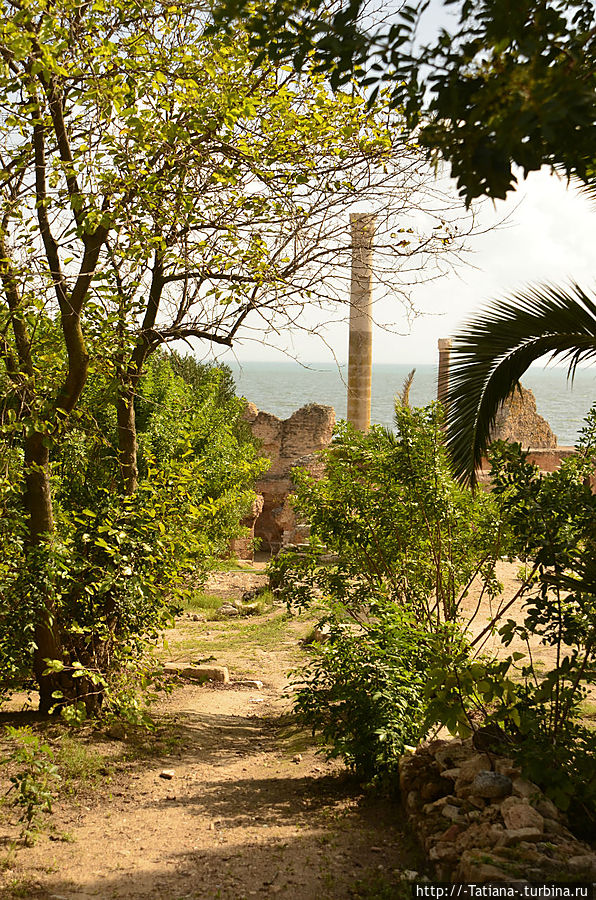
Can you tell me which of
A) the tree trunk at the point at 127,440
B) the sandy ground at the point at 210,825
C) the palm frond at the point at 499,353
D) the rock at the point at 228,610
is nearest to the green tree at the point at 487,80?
the palm frond at the point at 499,353

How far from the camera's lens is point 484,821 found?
347cm

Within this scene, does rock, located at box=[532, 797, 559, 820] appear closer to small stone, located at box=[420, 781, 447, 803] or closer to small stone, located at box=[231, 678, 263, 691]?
small stone, located at box=[420, 781, 447, 803]

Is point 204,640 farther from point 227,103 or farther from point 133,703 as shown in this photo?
point 227,103

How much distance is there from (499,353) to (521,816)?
2.39 m

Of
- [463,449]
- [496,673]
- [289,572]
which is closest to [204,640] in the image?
[289,572]

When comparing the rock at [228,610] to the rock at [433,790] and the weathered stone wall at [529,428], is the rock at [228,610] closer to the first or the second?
the rock at [433,790]

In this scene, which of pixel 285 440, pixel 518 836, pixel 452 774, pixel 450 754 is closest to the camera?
pixel 518 836

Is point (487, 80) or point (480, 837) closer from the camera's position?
point (487, 80)

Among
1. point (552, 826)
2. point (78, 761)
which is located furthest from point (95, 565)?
point (552, 826)

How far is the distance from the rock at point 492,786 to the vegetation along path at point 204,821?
1.42ft

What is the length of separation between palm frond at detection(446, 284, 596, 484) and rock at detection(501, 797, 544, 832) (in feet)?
6.41

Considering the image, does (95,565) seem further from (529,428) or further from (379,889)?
(529,428)

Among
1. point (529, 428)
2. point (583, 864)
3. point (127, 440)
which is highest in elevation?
point (127, 440)

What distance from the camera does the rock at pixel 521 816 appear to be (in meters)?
3.30
